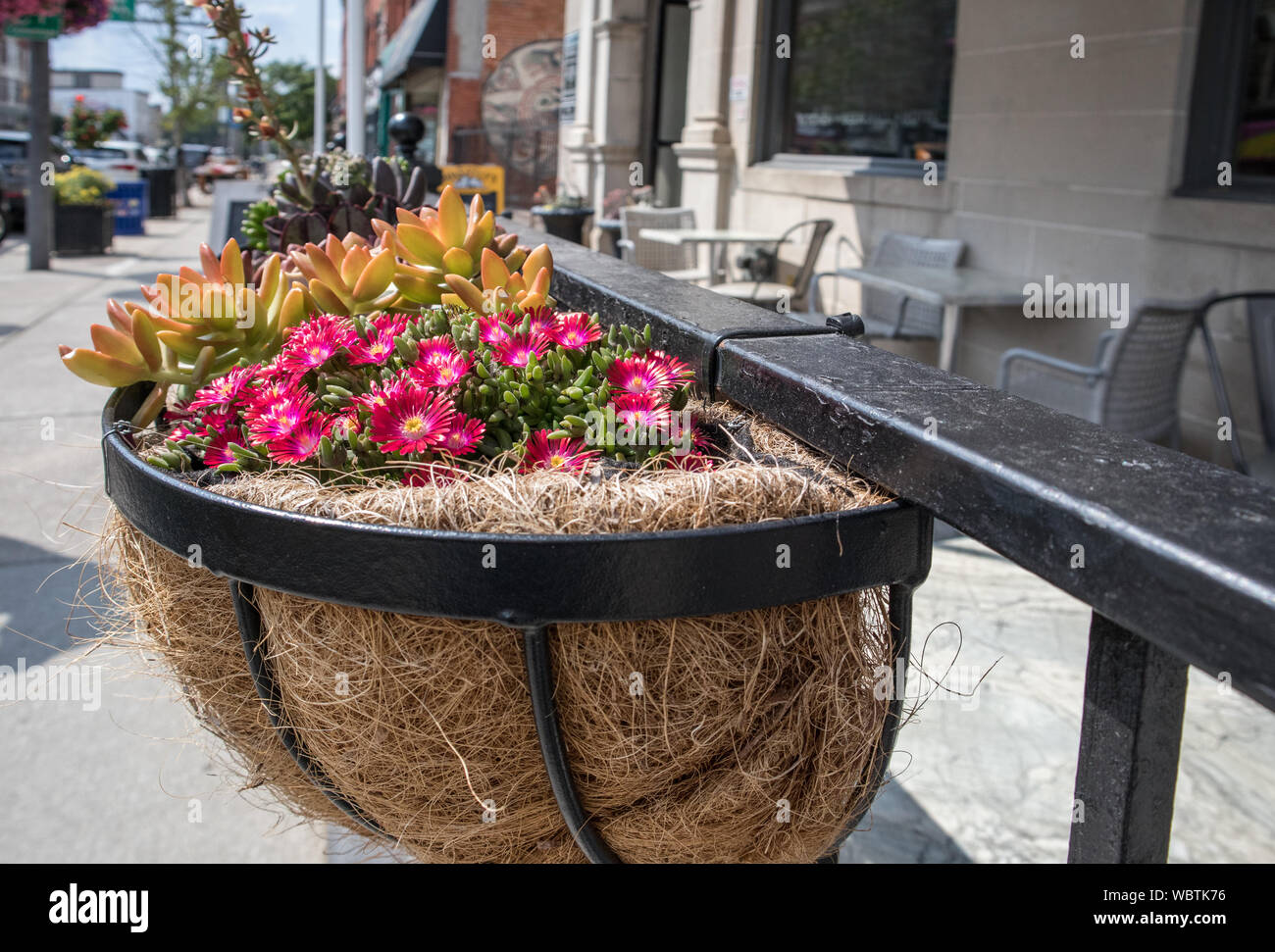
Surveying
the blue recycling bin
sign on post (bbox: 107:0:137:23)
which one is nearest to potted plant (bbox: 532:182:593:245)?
sign on post (bbox: 107:0:137:23)

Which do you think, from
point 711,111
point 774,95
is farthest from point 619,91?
point 774,95

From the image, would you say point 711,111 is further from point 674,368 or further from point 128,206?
point 128,206

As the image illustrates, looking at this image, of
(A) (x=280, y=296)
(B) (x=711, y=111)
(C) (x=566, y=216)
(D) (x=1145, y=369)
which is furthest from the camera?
(C) (x=566, y=216)

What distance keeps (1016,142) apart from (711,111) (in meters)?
3.89

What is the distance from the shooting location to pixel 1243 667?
0.67m

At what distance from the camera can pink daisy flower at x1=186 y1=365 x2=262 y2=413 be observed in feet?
4.45

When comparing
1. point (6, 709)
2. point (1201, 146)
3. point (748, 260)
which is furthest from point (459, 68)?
point (6, 709)

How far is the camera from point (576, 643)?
3.32ft

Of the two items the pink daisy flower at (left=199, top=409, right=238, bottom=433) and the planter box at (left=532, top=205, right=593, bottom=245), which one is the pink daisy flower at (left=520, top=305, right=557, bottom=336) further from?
the planter box at (left=532, top=205, right=593, bottom=245)

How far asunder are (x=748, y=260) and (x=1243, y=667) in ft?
26.6

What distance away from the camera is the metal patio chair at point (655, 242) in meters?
8.45

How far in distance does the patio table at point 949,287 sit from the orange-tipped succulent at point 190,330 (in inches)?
163

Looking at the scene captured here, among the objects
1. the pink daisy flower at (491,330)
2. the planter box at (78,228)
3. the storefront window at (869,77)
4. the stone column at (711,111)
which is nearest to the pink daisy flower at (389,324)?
the pink daisy flower at (491,330)
